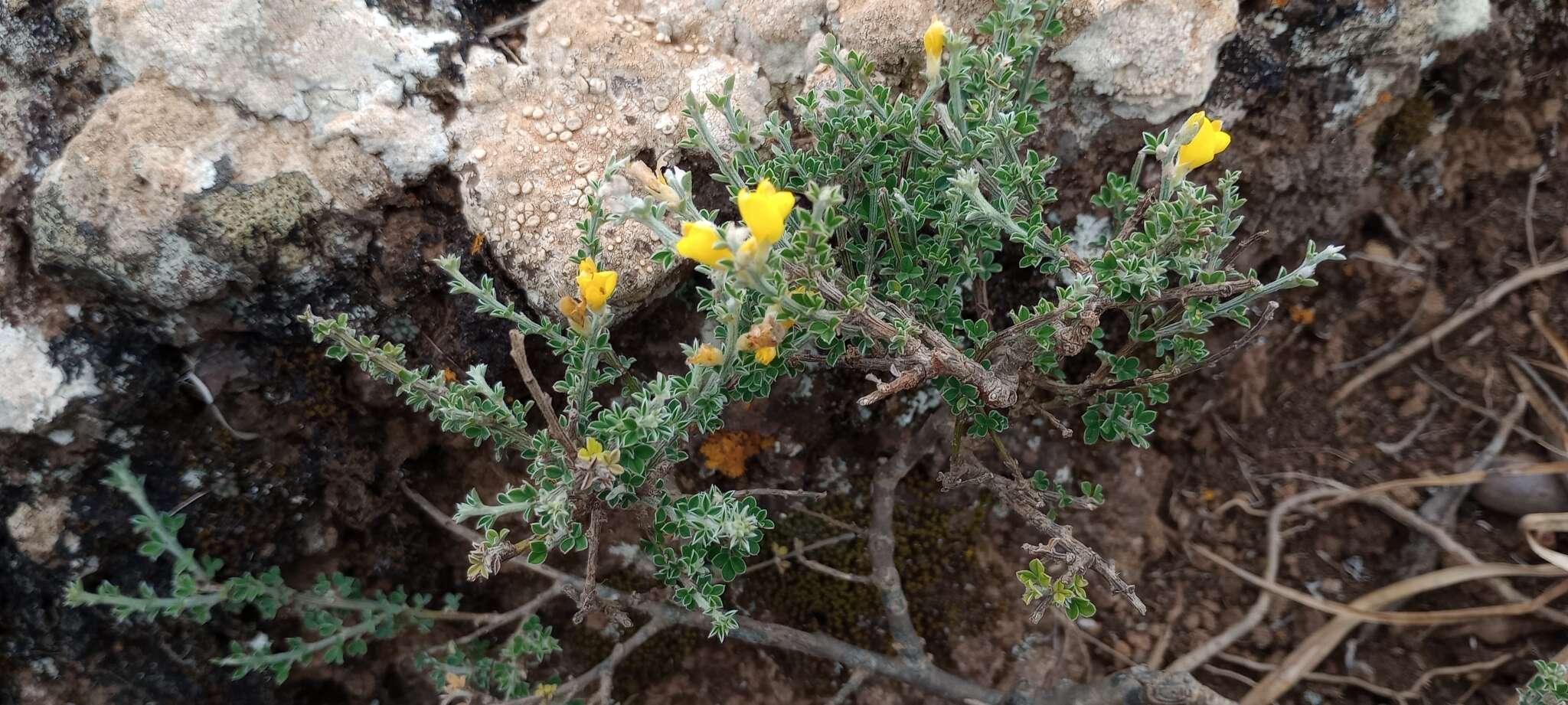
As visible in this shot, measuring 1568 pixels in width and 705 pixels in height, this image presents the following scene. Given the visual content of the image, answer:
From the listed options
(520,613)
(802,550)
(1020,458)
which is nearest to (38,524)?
(520,613)

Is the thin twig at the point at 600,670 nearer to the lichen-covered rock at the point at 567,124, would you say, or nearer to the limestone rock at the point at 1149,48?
the lichen-covered rock at the point at 567,124

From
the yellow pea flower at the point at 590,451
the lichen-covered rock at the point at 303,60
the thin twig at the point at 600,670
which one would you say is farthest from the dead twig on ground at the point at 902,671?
the lichen-covered rock at the point at 303,60

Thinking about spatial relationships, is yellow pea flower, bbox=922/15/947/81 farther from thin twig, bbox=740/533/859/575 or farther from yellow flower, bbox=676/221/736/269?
thin twig, bbox=740/533/859/575

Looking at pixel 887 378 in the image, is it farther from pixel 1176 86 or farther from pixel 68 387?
pixel 68 387

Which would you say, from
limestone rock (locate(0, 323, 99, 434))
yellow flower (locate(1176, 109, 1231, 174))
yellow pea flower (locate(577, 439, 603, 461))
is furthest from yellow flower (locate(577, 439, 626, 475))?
limestone rock (locate(0, 323, 99, 434))

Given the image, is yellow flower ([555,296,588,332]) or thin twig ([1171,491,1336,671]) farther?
thin twig ([1171,491,1336,671])

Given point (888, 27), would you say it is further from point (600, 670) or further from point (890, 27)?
point (600, 670)
